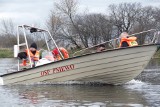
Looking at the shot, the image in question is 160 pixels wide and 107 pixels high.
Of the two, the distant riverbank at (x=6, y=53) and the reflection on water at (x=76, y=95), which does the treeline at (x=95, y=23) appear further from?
the reflection on water at (x=76, y=95)

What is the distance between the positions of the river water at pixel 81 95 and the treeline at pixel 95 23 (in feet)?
164

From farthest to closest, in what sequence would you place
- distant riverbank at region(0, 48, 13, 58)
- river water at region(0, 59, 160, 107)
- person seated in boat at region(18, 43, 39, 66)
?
distant riverbank at region(0, 48, 13, 58) → person seated in boat at region(18, 43, 39, 66) → river water at region(0, 59, 160, 107)

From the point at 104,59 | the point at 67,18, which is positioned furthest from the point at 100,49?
the point at 67,18

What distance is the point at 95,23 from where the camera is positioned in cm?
6962

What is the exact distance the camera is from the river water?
11.6m

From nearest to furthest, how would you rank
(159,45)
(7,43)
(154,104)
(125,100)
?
(154,104)
(125,100)
(159,45)
(7,43)

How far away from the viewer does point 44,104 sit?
1170 centimetres

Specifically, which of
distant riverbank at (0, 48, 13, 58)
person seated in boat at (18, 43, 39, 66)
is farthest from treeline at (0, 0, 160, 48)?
person seated in boat at (18, 43, 39, 66)

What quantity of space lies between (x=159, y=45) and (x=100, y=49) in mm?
2265

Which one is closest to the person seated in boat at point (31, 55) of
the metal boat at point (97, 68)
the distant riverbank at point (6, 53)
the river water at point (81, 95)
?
the metal boat at point (97, 68)

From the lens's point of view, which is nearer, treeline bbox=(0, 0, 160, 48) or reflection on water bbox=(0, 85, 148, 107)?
reflection on water bbox=(0, 85, 148, 107)

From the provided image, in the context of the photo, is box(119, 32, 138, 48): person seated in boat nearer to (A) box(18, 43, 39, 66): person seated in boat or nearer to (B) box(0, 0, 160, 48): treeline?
(A) box(18, 43, 39, 66): person seated in boat

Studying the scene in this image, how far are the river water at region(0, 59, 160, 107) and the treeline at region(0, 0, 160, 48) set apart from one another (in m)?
49.9

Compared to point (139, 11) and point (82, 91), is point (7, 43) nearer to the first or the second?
point (139, 11)
